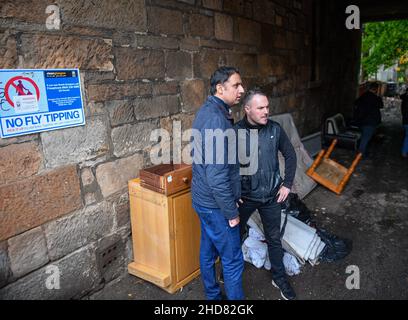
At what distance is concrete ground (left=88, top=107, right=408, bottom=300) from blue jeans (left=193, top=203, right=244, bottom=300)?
46 centimetres

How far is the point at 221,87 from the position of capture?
2.40 meters

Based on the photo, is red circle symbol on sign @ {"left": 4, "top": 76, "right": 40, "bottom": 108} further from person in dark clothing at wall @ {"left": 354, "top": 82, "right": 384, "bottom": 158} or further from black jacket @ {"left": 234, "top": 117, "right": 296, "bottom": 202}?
person in dark clothing at wall @ {"left": 354, "top": 82, "right": 384, "bottom": 158}

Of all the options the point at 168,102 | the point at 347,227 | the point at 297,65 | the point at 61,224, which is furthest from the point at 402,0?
the point at 61,224

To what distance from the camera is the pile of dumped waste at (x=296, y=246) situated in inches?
130

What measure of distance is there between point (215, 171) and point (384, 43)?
57.5 ft

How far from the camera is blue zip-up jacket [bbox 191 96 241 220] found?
7.30 feet

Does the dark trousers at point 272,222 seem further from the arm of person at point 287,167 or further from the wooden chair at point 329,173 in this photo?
the wooden chair at point 329,173

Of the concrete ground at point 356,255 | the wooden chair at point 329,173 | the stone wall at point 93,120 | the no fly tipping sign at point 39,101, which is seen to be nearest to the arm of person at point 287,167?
the concrete ground at point 356,255

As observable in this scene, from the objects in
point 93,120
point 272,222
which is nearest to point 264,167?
point 272,222

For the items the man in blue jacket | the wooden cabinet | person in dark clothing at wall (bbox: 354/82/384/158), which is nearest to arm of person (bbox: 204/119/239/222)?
the man in blue jacket

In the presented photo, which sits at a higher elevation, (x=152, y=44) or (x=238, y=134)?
(x=152, y=44)

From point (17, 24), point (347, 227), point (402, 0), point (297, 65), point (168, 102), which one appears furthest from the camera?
point (402, 0)

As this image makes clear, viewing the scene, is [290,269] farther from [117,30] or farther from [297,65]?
[297,65]
